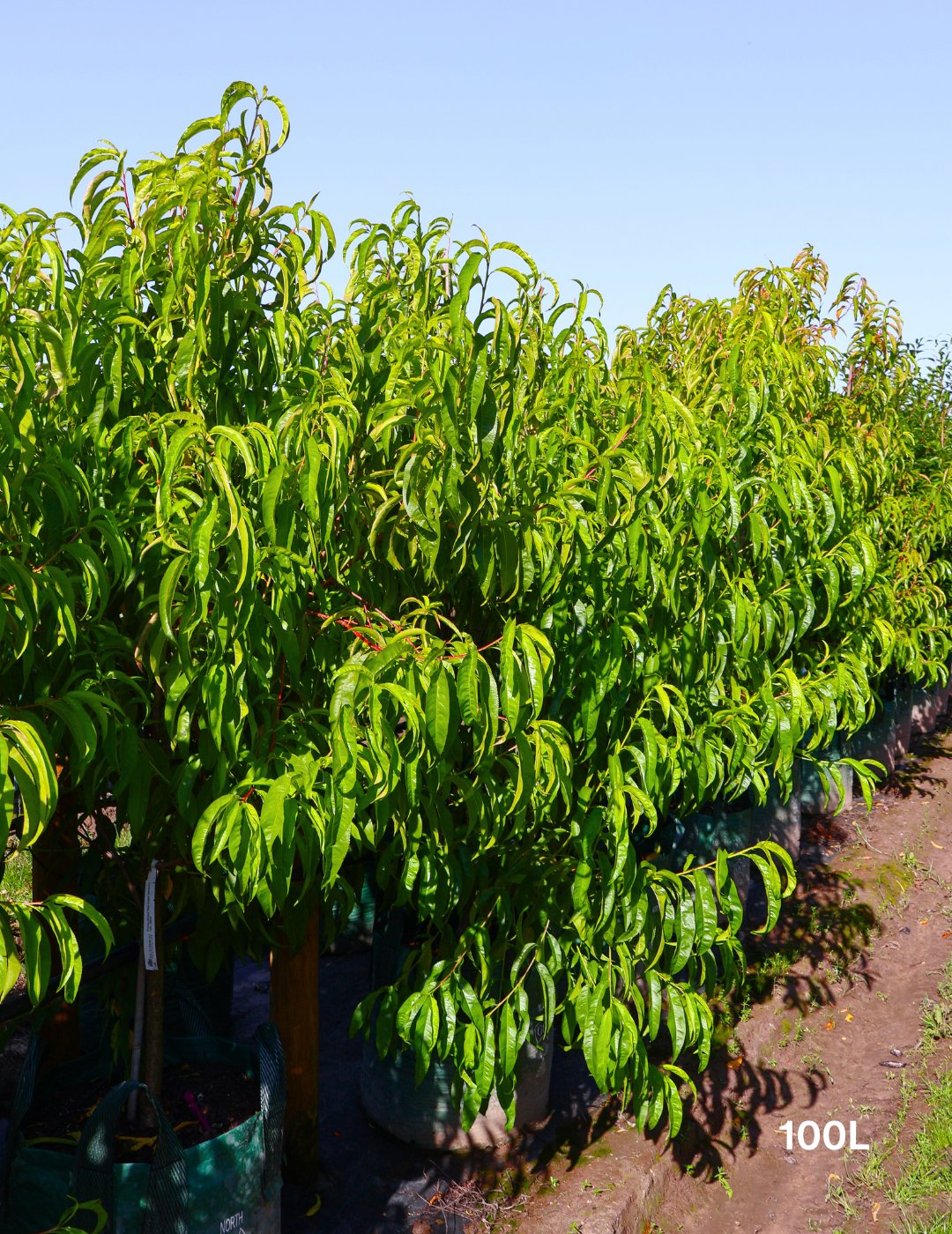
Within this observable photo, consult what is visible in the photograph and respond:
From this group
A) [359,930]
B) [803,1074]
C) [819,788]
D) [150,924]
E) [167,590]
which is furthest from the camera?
[819,788]

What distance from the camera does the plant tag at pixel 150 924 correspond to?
2.28 m

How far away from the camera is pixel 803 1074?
422 cm

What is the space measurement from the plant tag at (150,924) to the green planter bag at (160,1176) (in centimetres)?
28

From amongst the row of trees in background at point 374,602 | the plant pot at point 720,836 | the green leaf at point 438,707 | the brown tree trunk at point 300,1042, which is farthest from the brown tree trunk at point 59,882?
the plant pot at point 720,836

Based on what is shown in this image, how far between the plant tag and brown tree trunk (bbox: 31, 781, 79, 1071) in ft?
1.24

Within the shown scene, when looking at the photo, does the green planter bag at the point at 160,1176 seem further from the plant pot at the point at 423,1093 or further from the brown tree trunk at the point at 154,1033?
the plant pot at the point at 423,1093

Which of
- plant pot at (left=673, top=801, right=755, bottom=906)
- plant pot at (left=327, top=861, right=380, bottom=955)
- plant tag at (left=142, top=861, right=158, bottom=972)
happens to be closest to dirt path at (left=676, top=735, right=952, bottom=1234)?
plant pot at (left=673, top=801, right=755, bottom=906)

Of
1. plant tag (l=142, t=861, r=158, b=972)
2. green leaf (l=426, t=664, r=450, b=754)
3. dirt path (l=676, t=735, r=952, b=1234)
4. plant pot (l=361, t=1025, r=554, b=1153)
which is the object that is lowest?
dirt path (l=676, t=735, r=952, b=1234)

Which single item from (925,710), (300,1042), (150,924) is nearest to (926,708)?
(925,710)

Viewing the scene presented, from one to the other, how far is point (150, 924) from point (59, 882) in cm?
79

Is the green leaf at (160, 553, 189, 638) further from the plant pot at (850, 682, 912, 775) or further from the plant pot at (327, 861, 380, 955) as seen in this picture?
the plant pot at (850, 682, 912, 775)

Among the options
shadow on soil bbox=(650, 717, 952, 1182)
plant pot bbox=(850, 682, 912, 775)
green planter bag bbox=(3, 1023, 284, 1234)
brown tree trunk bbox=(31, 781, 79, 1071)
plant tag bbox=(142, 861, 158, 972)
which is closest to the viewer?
green planter bag bbox=(3, 1023, 284, 1234)

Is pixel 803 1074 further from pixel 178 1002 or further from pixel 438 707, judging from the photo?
pixel 438 707

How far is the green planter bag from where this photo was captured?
2.16m
